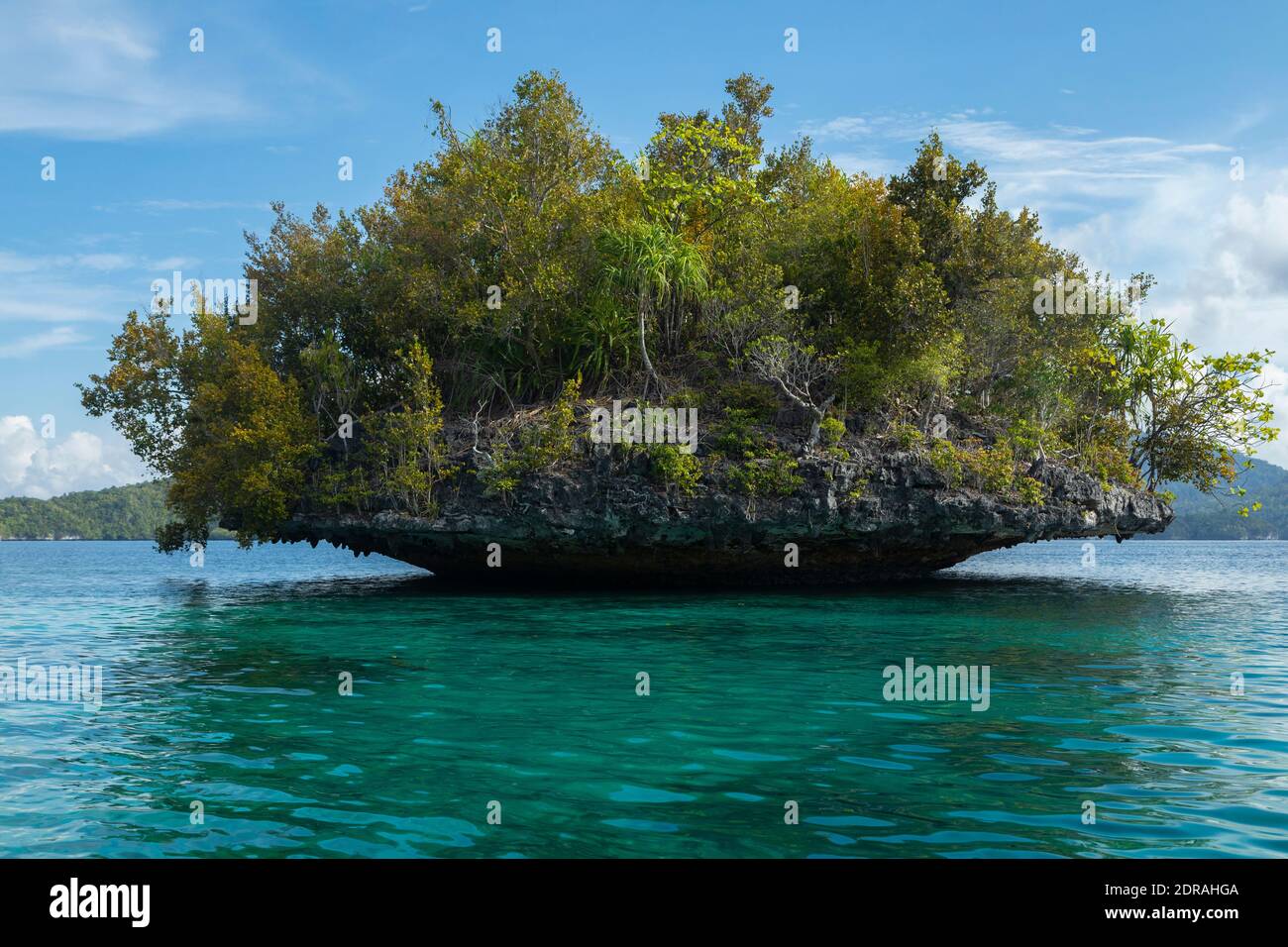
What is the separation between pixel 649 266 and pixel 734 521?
27.4 feet

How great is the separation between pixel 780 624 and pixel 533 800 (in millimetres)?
12856

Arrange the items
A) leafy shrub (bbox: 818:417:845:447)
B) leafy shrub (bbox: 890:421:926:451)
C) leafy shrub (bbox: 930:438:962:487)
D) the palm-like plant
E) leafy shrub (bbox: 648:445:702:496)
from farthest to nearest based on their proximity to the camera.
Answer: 1. the palm-like plant
2. leafy shrub (bbox: 890:421:926:451)
3. leafy shrub (bbox: 818:417:845:447)
4. leafy shrub (bbox: 930:438:962:487)
5. leafy shrub (bbox: 648:445:702:496)

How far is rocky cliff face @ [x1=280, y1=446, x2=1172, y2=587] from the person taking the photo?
86.1 feet

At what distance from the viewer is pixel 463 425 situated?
29.1 metres

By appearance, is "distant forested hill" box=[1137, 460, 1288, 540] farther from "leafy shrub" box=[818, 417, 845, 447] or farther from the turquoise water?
the turquoise water

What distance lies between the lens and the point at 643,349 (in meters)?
28.2

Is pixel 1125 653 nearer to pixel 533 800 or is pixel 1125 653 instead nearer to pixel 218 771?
pixel 533 800

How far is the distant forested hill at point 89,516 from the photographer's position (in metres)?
163

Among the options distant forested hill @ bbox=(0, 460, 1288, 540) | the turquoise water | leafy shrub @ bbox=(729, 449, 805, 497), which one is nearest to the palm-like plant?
leafy shrub @ bbox=(729, 449, 805, 497)

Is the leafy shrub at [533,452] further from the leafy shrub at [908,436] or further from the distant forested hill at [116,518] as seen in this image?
the distant forested hill at [116,518]

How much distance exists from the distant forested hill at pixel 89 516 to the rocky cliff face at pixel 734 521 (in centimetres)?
15408

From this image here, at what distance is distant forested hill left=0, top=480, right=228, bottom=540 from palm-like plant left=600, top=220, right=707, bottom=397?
156m

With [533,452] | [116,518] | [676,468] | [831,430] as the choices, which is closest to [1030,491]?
[831,430]

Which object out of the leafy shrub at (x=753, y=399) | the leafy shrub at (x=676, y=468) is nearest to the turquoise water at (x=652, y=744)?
the leafy shrub at (x=676, y=468)
